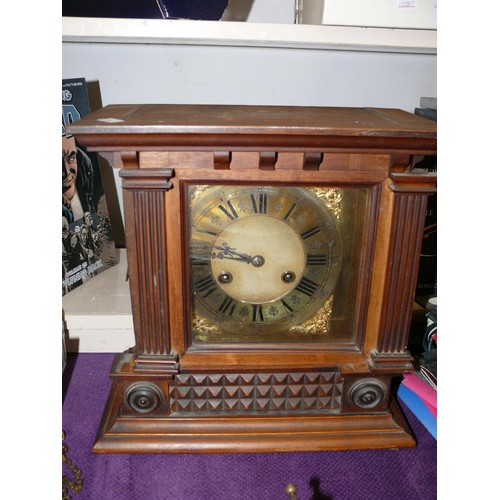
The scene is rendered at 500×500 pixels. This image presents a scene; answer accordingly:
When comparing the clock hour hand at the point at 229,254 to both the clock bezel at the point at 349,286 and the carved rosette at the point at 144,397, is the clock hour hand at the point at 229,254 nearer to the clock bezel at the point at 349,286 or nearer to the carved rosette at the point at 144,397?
the clock bezel at the point at 349,286

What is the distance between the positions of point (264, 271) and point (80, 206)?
628 mm

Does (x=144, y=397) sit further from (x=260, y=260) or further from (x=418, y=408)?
(x=418, y=408)

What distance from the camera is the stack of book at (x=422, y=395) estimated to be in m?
0.99

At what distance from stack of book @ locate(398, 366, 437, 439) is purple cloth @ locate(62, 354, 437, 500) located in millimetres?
50

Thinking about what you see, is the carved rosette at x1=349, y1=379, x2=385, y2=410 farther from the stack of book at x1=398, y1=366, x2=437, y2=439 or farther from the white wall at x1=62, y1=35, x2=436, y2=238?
the white wall at x1=62, y1=35, x2=436, y2=238

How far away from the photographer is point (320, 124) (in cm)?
73

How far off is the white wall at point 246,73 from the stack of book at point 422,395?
73 cm

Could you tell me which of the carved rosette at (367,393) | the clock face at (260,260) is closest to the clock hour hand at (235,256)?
the clock face at (260,260)

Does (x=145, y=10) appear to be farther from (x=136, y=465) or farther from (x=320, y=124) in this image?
(x=136, y=465)

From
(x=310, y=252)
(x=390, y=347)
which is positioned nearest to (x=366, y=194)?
(x=310, y=252)

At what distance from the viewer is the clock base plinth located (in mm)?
891

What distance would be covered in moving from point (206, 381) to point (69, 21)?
29.0 inches

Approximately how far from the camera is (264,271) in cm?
A: 85

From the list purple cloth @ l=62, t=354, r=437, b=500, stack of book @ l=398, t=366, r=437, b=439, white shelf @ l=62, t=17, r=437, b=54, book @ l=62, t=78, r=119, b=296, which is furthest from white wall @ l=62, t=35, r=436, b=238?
purple cloth @ l=62, t=354, r=437, b=500
